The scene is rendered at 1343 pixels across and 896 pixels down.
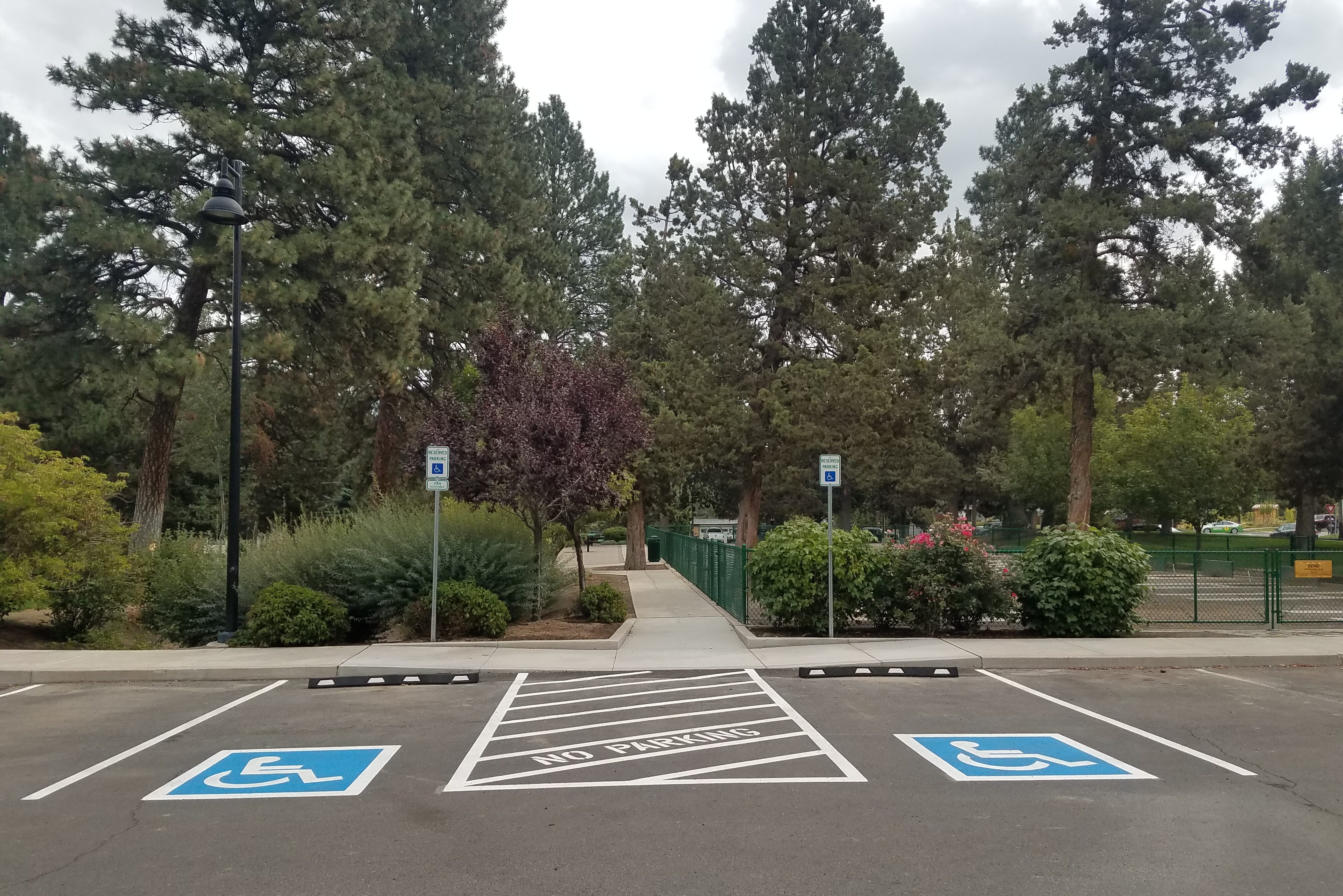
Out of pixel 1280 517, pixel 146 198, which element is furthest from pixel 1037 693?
pixel 1280 517

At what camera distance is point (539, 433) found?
15.8m

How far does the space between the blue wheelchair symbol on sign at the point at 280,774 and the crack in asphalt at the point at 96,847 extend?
0.39m

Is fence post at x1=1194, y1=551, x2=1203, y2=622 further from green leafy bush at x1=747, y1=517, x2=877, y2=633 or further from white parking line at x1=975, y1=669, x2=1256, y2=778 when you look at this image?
white parking line at x1=975, y1=669, x2=1256, y2=778

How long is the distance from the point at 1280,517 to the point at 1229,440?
9720cm

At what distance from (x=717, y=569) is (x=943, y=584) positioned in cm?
712

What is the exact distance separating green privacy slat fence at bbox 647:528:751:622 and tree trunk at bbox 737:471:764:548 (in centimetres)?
212

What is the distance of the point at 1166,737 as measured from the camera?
8.59m

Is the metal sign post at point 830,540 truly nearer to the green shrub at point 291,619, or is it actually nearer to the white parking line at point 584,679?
the white parking line at point 584,679

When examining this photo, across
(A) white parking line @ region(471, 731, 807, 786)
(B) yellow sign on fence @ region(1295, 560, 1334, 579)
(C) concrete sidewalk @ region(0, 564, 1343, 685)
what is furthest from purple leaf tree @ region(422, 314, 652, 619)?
(B) yellow sign on fence @ region(1295, 560, 1334, 579)

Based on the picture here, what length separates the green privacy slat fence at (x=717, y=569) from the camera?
1700 centimetres

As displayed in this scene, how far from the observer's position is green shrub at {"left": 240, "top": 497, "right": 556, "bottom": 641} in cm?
1575

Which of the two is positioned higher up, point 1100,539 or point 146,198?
point 146,198

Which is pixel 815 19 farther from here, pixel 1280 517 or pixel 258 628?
pixel 1280 517

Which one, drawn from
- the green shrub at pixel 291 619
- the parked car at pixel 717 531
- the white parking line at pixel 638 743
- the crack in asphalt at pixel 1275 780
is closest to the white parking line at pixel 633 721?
the white parking line at pixel 638 743
